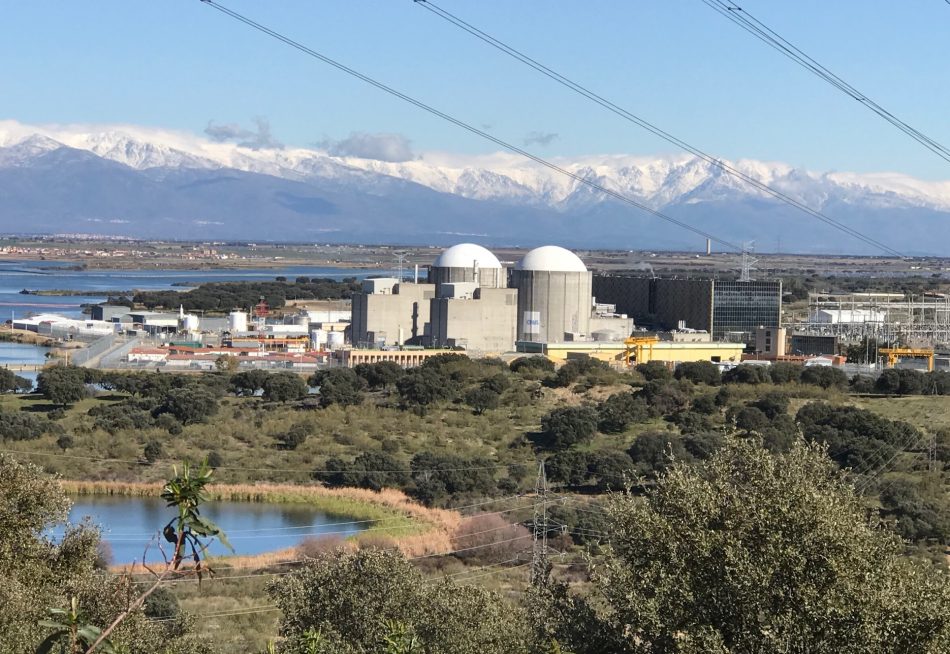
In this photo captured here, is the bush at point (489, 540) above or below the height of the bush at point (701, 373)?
below

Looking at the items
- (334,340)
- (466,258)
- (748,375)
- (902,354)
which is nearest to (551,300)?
(466,258)

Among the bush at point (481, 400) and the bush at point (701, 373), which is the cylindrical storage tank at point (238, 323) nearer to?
the bush at point (701, 373)

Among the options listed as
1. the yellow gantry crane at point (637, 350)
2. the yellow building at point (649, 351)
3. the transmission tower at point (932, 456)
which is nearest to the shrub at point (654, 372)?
the yellow building at point (649, 351)

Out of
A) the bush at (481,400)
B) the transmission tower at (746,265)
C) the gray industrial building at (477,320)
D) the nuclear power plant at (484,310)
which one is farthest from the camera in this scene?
the transmission tower at (746,265)

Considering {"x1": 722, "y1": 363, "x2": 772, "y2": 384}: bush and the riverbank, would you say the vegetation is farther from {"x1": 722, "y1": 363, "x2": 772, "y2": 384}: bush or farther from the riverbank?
the riverbank

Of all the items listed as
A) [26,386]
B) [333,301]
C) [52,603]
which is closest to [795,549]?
[52,603]
